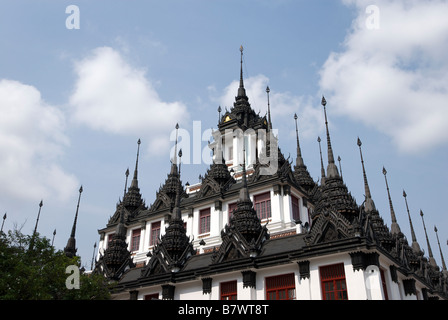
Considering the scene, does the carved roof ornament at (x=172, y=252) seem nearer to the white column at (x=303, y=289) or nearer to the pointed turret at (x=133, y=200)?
the white column at (x=303, y=289)

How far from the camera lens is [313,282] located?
24219mm

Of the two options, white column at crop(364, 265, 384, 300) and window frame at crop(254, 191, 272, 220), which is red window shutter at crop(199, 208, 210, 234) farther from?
white column at crop(364, 265, 384, 300)

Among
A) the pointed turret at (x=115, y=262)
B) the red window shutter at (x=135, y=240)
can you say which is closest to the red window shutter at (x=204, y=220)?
the pointed turret at (x=115, y=262)

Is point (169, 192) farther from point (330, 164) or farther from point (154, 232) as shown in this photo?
point (330, 164)

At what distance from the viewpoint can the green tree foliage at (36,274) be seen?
22953mm

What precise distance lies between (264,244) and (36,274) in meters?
14.2

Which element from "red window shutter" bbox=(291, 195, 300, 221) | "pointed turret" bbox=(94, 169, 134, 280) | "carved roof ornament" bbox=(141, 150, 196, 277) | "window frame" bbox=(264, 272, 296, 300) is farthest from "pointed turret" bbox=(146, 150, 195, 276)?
"red window shutter" bbox=(291, 195, 300, 221)

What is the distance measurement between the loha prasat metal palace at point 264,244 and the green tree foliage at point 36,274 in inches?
203

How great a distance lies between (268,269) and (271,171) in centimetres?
1550

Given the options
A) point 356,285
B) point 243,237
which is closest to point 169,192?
point 243,237

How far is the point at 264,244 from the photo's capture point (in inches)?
1144

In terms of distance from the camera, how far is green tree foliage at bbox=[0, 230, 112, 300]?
22953 millimetres
